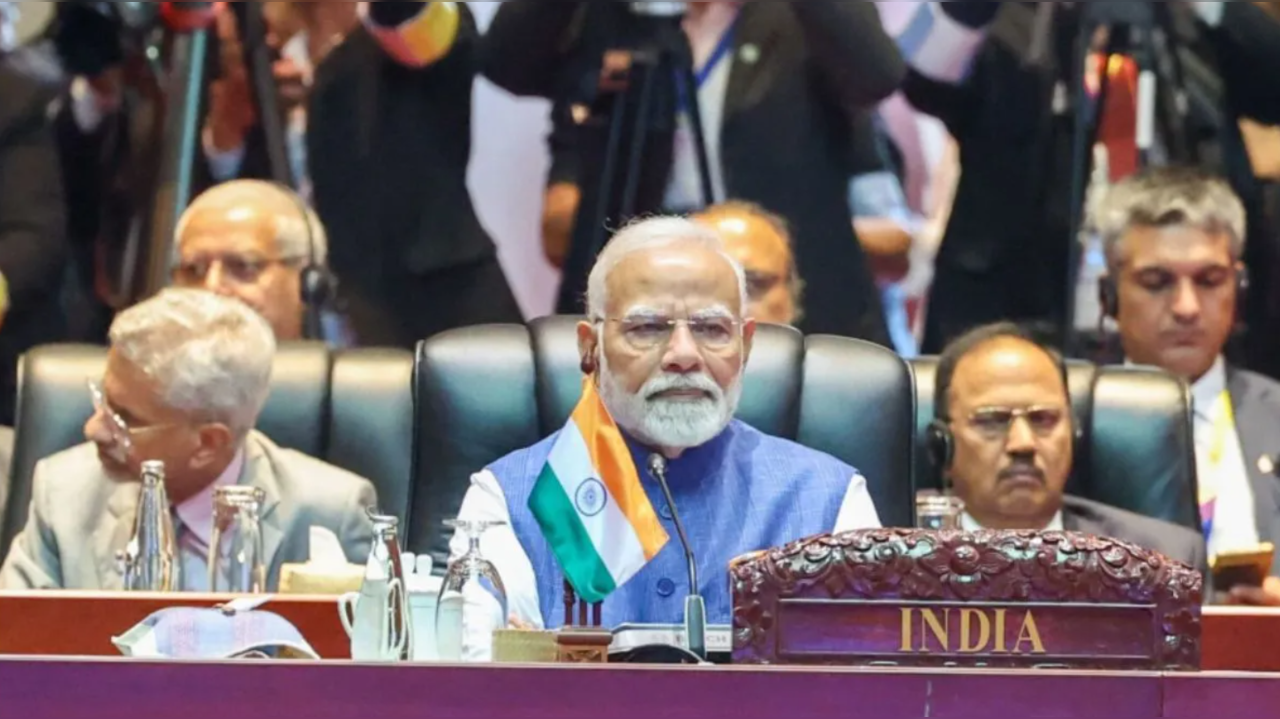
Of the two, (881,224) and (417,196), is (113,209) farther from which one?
(881,224)

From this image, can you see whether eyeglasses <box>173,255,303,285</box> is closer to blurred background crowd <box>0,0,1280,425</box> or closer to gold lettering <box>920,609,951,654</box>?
blurred background crowd <box>0,0,1280,425</box>

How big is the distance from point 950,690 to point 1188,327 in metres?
2.30

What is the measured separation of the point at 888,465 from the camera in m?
3.14

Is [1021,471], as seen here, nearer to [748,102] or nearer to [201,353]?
[201,353]

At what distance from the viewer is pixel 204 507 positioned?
322 cm

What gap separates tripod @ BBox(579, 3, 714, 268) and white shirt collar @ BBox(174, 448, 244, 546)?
1.25m

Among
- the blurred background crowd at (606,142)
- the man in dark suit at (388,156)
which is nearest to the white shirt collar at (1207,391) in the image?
the blurred background crowd at (606,142)

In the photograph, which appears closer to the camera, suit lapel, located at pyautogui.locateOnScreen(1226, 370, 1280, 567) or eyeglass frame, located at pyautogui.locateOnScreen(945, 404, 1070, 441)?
eyeglass frame, located at pyautogui.locateOnScreen(945, 404, 1070, 441)

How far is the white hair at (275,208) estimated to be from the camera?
3.90 meters

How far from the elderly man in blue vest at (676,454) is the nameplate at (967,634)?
836mm

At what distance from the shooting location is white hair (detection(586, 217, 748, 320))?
2.85 meters

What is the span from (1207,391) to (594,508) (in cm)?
177

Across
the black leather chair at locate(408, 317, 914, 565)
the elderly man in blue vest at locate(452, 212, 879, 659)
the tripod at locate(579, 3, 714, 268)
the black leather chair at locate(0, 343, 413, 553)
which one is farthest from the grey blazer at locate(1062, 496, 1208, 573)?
the tripod at locate(579, 3, 714, 268)

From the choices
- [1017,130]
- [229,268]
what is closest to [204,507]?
[229,268]
